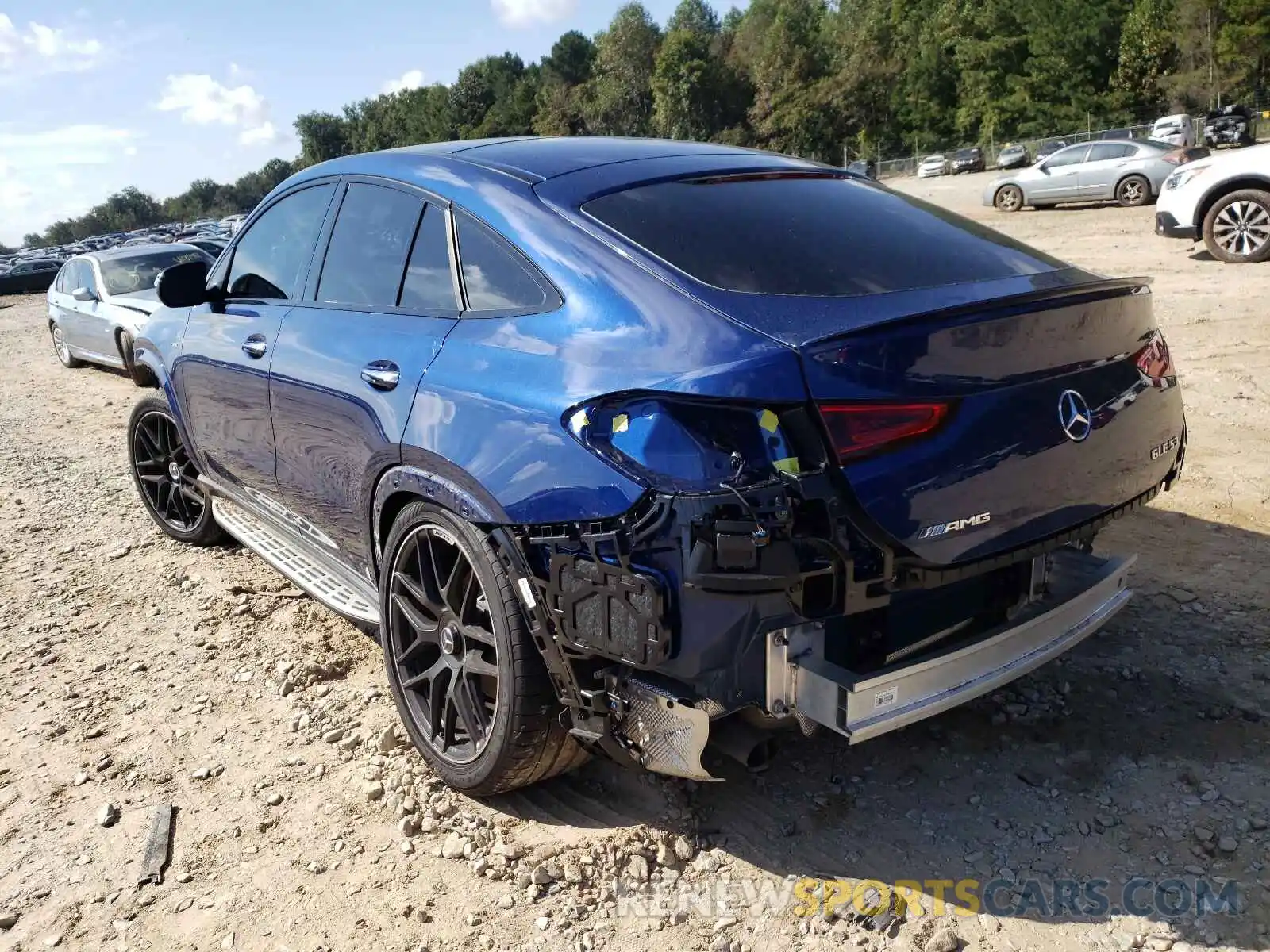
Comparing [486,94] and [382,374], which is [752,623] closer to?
[382,374]

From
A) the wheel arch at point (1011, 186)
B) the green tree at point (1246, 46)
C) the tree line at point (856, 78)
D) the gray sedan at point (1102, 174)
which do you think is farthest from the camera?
the tree line at point (856, 78)

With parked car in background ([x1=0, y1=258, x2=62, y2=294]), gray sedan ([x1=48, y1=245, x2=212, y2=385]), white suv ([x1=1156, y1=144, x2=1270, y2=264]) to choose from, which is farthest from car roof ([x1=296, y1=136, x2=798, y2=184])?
parked car in background ([x1=0, y1=258, x2=62, y2=294])

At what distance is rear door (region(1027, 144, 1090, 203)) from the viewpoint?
20.5 meters

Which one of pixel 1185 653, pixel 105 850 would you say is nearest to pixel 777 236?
pixel 1185 653

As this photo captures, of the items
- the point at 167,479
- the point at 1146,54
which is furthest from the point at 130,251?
the point at 1146,54

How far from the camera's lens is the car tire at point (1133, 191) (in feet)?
64.3

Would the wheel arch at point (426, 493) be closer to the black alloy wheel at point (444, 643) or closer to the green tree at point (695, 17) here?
the black alloy wheel at point (444, 643)

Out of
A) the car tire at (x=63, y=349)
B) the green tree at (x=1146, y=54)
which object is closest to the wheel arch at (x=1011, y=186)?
the car tire at (x=63, y=349)

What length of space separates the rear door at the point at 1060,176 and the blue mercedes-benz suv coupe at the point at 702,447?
1968 centimetres

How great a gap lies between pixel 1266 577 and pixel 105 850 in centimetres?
420

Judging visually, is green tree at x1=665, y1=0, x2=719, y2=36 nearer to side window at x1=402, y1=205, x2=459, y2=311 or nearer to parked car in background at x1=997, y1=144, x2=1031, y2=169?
parked car in background at x1=997, y1=144, x2=1031, y2=169

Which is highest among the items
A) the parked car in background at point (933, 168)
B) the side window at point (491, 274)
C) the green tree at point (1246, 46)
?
the green tree at point (1246, 46)

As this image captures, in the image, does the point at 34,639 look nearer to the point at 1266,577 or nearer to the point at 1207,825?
the point at 1207,825

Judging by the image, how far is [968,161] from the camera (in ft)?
171
